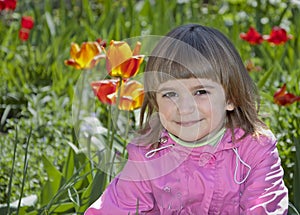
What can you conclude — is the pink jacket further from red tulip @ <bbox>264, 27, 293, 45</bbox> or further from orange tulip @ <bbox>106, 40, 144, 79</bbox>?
red tulip @ <bbox>264, 27, 293, 45</bbox>

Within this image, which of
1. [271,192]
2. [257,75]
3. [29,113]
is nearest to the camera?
[271,192]

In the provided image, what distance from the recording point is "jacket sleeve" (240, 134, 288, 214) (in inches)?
79.4

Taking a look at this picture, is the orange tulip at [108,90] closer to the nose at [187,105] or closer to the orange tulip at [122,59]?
the orange tulip at [122,59]

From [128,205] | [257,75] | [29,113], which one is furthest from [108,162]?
[257,75]

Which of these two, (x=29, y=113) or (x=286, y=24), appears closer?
(x=29, y=113)

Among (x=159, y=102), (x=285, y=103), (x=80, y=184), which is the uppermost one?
(x=159, y=102)

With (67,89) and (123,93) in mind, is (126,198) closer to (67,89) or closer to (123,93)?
(123,93)

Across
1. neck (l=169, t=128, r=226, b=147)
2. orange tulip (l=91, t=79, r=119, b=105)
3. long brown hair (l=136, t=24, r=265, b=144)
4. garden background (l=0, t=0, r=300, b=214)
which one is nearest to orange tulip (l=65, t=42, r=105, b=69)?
garden background (l=0, t=0, r=300, b=214)

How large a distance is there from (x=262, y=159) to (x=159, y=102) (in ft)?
1.04

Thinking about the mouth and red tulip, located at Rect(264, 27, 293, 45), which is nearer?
the mouth

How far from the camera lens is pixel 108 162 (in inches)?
97.0

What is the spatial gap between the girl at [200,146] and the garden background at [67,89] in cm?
22

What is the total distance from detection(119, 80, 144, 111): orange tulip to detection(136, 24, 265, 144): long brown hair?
194 millimetres

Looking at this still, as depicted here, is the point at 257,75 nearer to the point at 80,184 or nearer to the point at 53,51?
the point at 53,51
